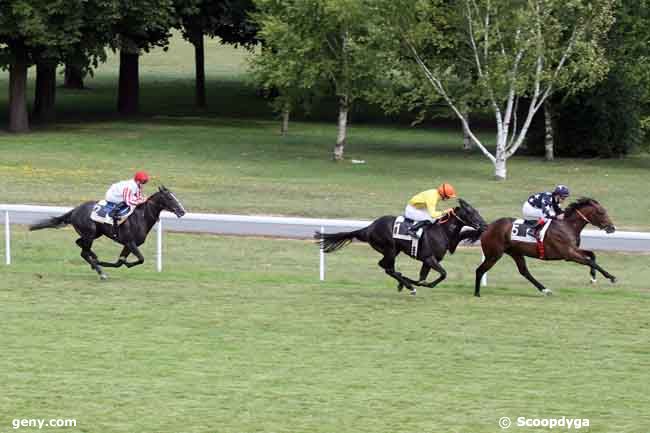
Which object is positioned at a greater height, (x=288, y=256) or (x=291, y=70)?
(x=291, y=70)

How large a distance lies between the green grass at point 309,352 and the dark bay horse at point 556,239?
50 cm

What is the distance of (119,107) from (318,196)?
968 inches

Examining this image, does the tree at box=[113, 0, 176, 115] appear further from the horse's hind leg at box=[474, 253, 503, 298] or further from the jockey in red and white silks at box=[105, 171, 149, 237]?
the horse's hind leg at box=[474, 253, 503, 298]

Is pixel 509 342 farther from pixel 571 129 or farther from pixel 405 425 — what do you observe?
pixel 571 129

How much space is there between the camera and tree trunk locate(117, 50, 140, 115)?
53.6 metres

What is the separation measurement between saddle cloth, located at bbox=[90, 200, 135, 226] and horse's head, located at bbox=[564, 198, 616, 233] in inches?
232

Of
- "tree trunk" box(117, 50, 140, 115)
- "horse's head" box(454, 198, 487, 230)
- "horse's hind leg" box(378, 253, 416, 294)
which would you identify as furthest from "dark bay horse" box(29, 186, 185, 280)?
"tree trunk" box(117, 50, 140, 115)

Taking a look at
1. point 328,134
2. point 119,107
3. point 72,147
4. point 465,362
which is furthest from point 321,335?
point 119,107

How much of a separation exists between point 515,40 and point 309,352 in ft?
81.6

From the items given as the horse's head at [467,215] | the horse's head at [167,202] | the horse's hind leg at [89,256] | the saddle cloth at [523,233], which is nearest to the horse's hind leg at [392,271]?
the horse's head at [467,215]

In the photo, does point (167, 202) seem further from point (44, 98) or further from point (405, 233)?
point (44, 98)

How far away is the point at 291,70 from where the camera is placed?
3934 centimetres

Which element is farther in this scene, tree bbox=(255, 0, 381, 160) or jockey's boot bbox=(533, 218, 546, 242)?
tree bbox=(255, 0, 381, 160)

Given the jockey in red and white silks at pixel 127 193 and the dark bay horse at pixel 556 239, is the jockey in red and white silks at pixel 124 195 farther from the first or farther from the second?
the dark bay horse at pixel 556 239
